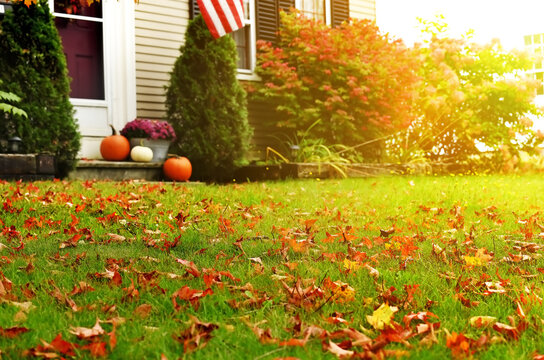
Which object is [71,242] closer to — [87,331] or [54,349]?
[87,331]

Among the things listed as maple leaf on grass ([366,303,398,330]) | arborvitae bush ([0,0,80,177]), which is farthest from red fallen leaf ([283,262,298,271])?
arborvitae bush ([0,0,80,177])

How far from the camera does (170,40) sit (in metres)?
10.0

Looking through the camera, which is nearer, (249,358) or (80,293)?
(249,358)

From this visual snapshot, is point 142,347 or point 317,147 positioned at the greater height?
point 317,147

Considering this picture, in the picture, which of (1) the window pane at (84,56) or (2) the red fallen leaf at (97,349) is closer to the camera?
(2) the red fallen leaf at (97,349)

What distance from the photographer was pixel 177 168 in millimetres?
8656

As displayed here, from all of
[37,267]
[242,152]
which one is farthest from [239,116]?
[37,267]

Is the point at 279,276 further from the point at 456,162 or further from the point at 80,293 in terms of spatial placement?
the point at 456,162

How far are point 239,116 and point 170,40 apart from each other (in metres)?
1.86

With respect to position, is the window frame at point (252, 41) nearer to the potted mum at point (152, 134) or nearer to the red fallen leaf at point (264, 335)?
the potted mum at point (152, 134)

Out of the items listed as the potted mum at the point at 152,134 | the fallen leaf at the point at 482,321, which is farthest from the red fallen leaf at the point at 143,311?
the potted mum at the point at 152,134

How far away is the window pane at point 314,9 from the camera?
38.0ft

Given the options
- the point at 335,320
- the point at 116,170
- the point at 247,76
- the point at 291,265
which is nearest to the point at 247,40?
the point at 247,76

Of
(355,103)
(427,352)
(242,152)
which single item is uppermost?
(355,103)
